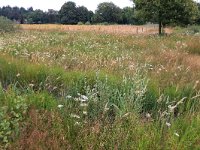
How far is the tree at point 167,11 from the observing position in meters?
29.6

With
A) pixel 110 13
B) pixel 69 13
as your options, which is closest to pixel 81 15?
pixel 69 13

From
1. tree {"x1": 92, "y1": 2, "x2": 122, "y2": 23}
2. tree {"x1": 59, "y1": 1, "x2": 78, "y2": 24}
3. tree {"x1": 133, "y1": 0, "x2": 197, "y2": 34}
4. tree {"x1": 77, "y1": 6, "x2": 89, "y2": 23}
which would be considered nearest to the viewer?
Result: tree {"x1": 133, "y1": 0, "x2": 197, "y2": 34}

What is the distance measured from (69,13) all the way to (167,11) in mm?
66171

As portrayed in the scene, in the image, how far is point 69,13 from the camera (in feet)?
307

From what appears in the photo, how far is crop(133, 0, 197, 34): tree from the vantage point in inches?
1165

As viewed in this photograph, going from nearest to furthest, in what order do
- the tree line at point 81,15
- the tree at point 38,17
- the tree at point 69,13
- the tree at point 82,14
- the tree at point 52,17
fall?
→ 1. the tree at point 69,13
2. the tree line at point 81,15
3. the tree at point 82,14
4. the tree at point 52,17
5. the tree at point 38,17

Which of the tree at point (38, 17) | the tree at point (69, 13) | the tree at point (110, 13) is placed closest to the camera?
the tree at point (69, 13)

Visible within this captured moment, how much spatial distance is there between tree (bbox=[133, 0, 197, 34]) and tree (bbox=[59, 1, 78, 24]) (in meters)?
63.8

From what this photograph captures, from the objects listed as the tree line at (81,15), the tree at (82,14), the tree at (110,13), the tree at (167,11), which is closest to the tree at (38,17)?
the tree line at (81,15)

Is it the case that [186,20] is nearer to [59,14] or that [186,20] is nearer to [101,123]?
[101,123]

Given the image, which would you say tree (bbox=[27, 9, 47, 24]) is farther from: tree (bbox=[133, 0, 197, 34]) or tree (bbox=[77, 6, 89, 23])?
tree (bbox=[133, 0, 197, 34])

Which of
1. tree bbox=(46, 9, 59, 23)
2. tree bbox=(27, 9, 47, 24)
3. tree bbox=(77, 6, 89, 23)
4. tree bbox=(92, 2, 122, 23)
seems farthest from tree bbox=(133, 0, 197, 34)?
tree bbox=(27, 9, 47, 24)

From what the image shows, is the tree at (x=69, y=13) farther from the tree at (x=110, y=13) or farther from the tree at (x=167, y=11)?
the tree at (x=167, y=11)

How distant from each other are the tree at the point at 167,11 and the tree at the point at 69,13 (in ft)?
209
